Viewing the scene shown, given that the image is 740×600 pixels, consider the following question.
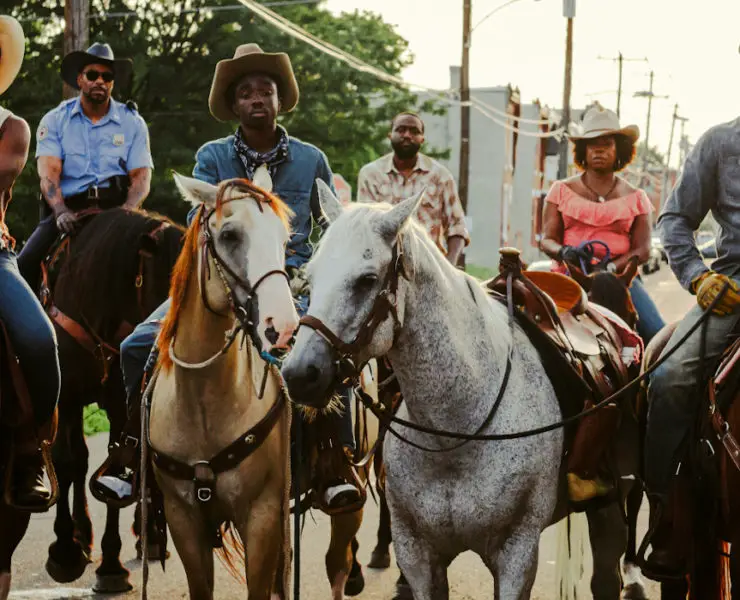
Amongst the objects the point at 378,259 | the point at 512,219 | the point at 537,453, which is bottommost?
the point at 512,219

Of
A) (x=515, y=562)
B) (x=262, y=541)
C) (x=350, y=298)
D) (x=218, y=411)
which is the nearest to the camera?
(x=350, y=298)

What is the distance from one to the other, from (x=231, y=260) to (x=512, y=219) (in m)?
53.6

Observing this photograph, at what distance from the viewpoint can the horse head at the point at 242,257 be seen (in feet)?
15.5

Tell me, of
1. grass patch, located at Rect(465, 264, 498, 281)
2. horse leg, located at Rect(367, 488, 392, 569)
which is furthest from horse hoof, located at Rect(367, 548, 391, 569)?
grass patch, located at Rect(465, 264, 498, 281)

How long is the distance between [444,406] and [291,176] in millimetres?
1948

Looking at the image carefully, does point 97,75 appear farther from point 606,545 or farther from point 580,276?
point 606,545

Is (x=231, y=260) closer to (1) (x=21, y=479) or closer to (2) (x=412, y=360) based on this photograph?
(2) (x=412, y=360)

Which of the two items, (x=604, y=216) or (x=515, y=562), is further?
(x=604, y=216)

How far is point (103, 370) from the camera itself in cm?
722

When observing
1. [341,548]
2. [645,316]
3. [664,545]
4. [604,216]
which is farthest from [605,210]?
[664,545]

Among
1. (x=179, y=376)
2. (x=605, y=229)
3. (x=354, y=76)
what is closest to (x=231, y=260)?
(x=179, y=376)

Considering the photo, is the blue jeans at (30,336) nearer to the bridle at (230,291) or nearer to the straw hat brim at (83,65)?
the bridle at (230,291)

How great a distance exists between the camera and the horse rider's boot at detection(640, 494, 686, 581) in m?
4.94

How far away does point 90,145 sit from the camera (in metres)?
8.17
